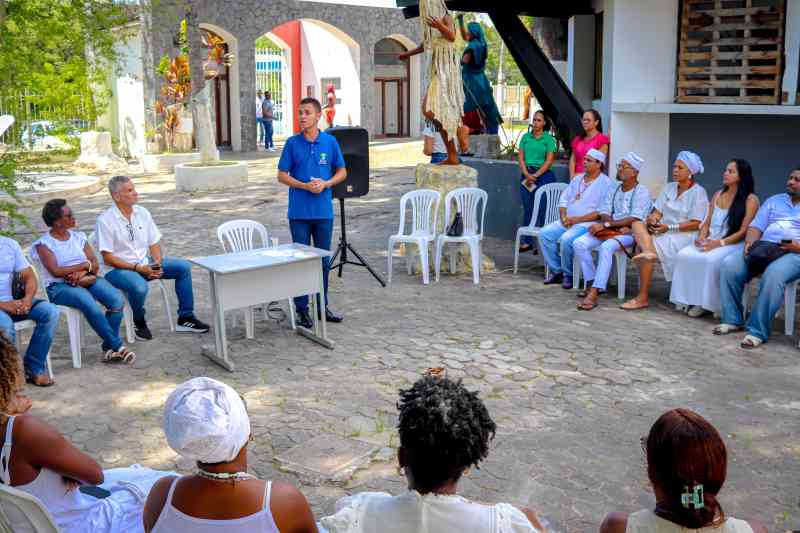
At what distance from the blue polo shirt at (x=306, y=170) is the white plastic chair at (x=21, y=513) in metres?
4.40

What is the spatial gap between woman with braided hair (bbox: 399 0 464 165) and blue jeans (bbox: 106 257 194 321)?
11.1 ft

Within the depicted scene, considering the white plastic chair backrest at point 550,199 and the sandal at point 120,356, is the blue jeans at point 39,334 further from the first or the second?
the white plastic chair backrest at point 550,199

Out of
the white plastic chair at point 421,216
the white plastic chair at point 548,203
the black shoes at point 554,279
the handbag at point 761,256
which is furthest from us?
the white plastic chair at point 548,203

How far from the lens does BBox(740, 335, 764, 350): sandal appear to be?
20.4 feet

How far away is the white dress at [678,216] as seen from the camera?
23.9ft

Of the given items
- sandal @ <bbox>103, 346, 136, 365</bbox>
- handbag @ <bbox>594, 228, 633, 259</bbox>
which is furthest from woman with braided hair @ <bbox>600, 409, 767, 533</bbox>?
handbag @ <bbox>594, 228, 633, 259</bbox>

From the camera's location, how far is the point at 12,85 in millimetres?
8898

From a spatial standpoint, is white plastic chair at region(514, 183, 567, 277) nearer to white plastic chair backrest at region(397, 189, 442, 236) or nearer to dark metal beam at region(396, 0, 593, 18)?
white plastic chair backrest at region(397, 189, 442, 236)

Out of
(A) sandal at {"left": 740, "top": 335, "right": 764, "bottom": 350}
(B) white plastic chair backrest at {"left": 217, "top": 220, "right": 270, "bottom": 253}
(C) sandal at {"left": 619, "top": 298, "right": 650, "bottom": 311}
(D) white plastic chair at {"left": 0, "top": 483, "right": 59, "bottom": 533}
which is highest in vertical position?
(B) white plastic chair backrest at {"left": 217, "top": 220, "right": 270, "bottom": 253}

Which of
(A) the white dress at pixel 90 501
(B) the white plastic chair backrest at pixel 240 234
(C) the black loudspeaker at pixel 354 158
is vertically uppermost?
(C) the black loudspeaker at pixel 354 158

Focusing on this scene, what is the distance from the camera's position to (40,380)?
18.3 ft

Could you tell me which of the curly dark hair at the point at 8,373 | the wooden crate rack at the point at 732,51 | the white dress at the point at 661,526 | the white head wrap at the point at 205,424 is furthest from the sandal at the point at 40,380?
the wooden crate rack at the point at 732,51

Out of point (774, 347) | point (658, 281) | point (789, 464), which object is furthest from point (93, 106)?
point (789, 464)

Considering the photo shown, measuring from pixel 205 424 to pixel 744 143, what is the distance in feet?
27.7
